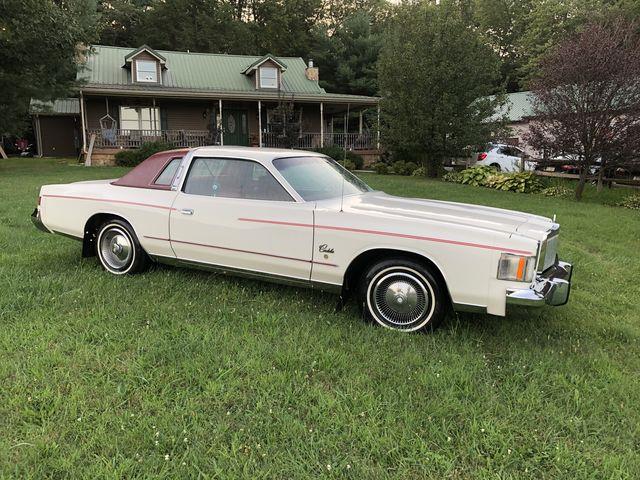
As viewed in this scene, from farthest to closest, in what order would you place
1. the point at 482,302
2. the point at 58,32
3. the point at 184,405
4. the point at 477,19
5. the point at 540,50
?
the point at 477,19 → the point at 540,50 → the point at 58,32 → the point at 482,302 → the point at 184,405

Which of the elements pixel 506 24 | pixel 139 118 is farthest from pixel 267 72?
pixel 506 24


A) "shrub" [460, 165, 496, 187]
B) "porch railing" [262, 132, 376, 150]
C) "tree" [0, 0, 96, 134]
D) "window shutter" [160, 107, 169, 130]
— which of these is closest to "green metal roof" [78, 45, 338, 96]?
"window shutter" [160, 107, 169, 130]

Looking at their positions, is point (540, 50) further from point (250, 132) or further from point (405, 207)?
point (405, 207)

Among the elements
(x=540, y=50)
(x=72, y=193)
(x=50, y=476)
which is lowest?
(x=50, y=476)

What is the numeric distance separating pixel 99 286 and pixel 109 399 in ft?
7.12

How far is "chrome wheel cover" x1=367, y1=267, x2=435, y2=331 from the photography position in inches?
153

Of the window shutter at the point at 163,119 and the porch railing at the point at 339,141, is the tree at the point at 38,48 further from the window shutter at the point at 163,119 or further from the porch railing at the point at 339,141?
the porch railing at the point at 339,141

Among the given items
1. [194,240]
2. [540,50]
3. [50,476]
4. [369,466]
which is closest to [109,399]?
[50,476]

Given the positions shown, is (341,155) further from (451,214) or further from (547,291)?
(547,291)

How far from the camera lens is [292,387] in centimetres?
318

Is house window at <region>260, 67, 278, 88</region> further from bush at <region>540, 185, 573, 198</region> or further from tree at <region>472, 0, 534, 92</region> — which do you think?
tree at <region>472, 0, 534, 92</region>

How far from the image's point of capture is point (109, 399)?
9.82ft

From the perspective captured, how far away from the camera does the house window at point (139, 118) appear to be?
2398cm

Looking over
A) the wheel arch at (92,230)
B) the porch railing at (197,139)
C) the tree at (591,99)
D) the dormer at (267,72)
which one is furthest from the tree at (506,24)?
the wheel arch at (92,230)
